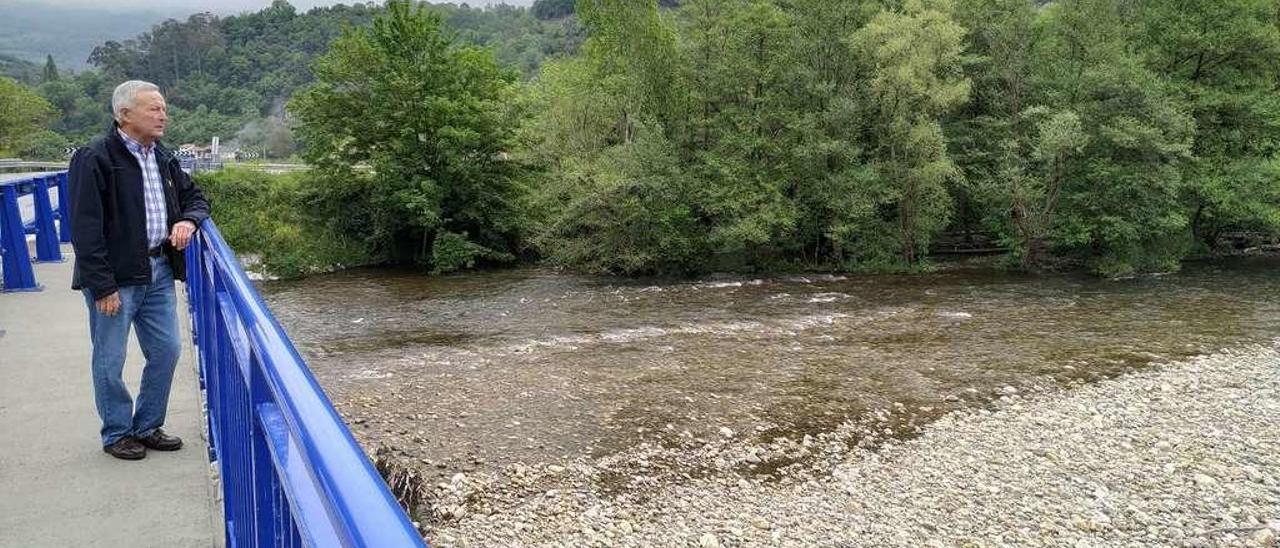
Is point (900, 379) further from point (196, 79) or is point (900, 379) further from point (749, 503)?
point (196, 79)

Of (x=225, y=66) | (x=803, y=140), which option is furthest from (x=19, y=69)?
(x=803, y=140)

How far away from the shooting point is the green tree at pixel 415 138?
2642cm

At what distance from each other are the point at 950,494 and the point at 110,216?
8.14m

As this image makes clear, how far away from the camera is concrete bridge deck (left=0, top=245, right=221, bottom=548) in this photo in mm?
3506

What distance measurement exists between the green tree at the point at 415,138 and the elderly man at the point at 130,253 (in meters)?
21.8

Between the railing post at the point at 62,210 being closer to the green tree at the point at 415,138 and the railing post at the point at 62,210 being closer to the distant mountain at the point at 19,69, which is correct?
the green tree at the point at 415,138

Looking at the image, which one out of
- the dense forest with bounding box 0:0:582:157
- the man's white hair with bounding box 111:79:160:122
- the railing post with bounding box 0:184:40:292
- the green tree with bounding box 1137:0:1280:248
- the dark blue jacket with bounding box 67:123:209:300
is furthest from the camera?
the dense forest with bounding box 0:0:582:157

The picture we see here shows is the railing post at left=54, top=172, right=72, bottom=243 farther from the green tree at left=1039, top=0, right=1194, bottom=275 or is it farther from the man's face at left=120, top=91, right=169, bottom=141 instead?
the green tree at left=1039, top=0, right=1194, bottom=275

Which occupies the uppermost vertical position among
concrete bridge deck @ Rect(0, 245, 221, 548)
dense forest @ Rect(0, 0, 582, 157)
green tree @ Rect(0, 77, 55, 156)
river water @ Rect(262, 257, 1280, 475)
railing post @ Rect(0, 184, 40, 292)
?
dense forest @ Rect(0, 0, 582, 157)

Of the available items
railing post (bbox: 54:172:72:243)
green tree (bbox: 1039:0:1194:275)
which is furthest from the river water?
railing post (bbox: 54:172:72:243)

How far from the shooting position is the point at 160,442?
14.4ft

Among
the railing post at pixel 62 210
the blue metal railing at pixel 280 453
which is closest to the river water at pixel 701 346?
the railing post at pixel 62 210

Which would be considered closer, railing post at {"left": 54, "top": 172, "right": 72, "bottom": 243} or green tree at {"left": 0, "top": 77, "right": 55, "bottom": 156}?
railing post at {"left": 54, "top": 172, "right": 72, "bottom": 243}

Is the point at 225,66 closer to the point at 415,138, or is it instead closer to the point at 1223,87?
the point at 415,138
